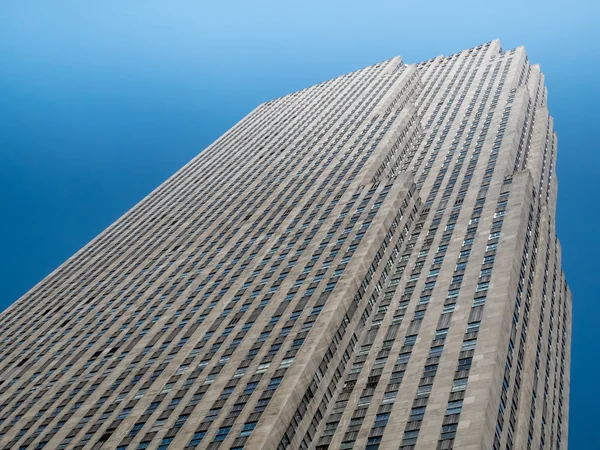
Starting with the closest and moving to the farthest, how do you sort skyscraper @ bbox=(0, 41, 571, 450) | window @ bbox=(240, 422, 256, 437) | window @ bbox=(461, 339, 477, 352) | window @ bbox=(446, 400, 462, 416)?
window @ bbox=(446, 400, 462, 416) → window @ bbox=(240, 422, 256, 437) → skyscraper @ bbox=(0, 41, 571, 450) → window @ bbox=(461, 339, 477, 352)

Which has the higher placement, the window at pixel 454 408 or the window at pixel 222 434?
the window at pixel 454 408

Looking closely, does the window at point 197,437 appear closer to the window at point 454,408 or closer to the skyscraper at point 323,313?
the skyscraper at point 323,313

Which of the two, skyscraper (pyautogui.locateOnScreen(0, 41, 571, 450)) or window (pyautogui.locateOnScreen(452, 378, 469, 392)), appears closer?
window (pyautogui.locateOnScreen(452, 378, 469, 392))

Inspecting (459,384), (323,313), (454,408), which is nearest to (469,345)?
(459,384)

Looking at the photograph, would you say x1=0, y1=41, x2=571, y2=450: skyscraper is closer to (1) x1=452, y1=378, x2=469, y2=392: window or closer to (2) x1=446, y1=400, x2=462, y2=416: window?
(2) x1=446, y1=400, x2=462, y2=416: window

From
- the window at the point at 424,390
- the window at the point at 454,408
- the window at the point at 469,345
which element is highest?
the window at the point at 469,345

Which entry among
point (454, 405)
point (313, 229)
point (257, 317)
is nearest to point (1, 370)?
point (257, 317)

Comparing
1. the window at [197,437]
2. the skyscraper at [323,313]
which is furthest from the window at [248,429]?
the window at [197,437]

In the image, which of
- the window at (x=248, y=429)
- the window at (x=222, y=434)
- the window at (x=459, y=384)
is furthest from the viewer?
the window at (x=222, y=434)

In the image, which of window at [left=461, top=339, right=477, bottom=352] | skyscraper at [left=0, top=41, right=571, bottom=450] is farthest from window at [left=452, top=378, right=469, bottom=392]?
window at [left=461, top=339, right=477, bottom=352]

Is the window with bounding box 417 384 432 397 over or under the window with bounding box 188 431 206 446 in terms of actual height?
over
